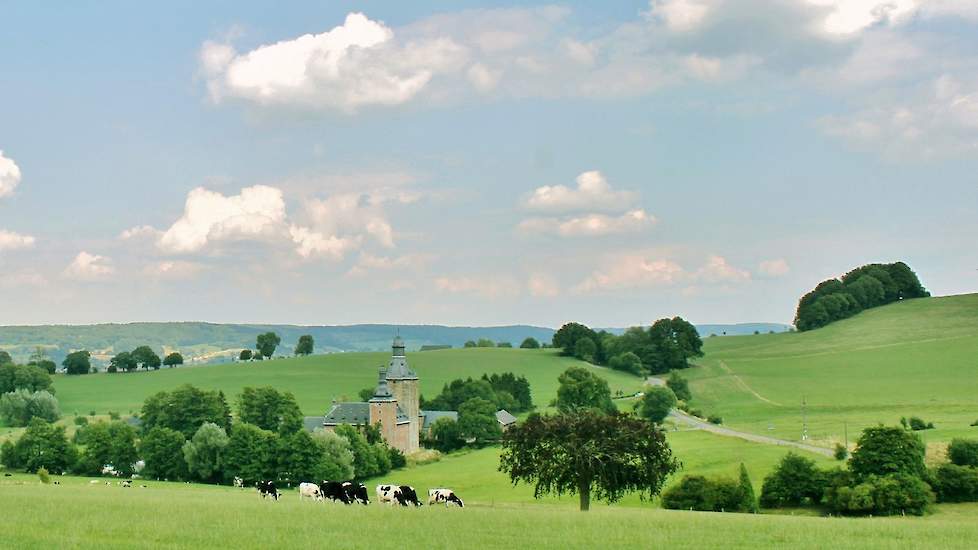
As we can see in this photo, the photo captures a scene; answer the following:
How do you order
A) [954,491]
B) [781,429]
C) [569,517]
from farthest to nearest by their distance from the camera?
[781,429] → [954,491] → [569,517]

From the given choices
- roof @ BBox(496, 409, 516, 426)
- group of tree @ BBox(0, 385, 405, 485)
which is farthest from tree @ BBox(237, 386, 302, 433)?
roof @ BBox(496, 409, 516, 426)

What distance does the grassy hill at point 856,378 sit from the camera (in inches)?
4385

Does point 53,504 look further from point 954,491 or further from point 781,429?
point 781,429

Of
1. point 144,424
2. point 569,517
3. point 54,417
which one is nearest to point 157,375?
point 54,417

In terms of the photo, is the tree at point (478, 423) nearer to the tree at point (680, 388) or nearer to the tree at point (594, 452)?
the tree at point (680, 388)

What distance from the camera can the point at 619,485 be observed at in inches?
2073

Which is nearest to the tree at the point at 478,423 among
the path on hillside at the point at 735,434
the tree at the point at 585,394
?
the tree at the point at 585,394

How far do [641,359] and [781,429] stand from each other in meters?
81.4

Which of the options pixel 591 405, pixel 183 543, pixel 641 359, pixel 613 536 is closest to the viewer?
pixel 183 543

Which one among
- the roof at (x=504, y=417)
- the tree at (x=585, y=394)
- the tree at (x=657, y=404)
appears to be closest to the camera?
the tree at (x=657, y=404)

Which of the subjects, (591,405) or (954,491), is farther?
(591,405)

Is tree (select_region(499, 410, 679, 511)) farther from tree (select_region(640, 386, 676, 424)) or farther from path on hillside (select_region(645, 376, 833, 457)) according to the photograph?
tree (select_region(640, 386, 676, 424))

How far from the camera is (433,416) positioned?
144625 mm

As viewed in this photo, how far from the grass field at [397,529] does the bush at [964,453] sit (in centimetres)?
3962
